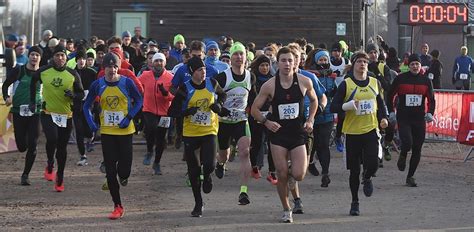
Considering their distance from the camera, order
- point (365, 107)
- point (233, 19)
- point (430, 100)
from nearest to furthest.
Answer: point (365, 107) → point (430, 100) → point (233, 19)

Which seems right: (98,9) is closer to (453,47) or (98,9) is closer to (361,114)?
(453,47)

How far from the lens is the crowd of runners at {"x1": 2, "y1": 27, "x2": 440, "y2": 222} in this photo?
1076cm

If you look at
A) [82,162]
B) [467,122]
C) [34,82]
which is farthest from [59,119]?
[467,122]

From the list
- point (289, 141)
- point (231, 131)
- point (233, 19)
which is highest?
point (233, 19)

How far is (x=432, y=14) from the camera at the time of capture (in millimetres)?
23578

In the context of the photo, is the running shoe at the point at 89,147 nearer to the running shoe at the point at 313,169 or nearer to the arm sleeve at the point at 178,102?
the running shoe at the point at 313,169

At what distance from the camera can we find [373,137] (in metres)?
11.6

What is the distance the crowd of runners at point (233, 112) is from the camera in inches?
424

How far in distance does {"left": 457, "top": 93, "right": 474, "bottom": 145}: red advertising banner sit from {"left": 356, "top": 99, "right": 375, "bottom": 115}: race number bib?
708 cm

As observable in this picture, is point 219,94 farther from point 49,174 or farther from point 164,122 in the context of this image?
point 164,122

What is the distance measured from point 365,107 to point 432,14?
12.5 metres

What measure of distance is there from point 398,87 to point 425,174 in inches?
89.1

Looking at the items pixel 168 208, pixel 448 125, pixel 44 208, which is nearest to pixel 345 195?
pixel 168 208

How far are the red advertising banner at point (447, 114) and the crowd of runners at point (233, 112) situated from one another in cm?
450
